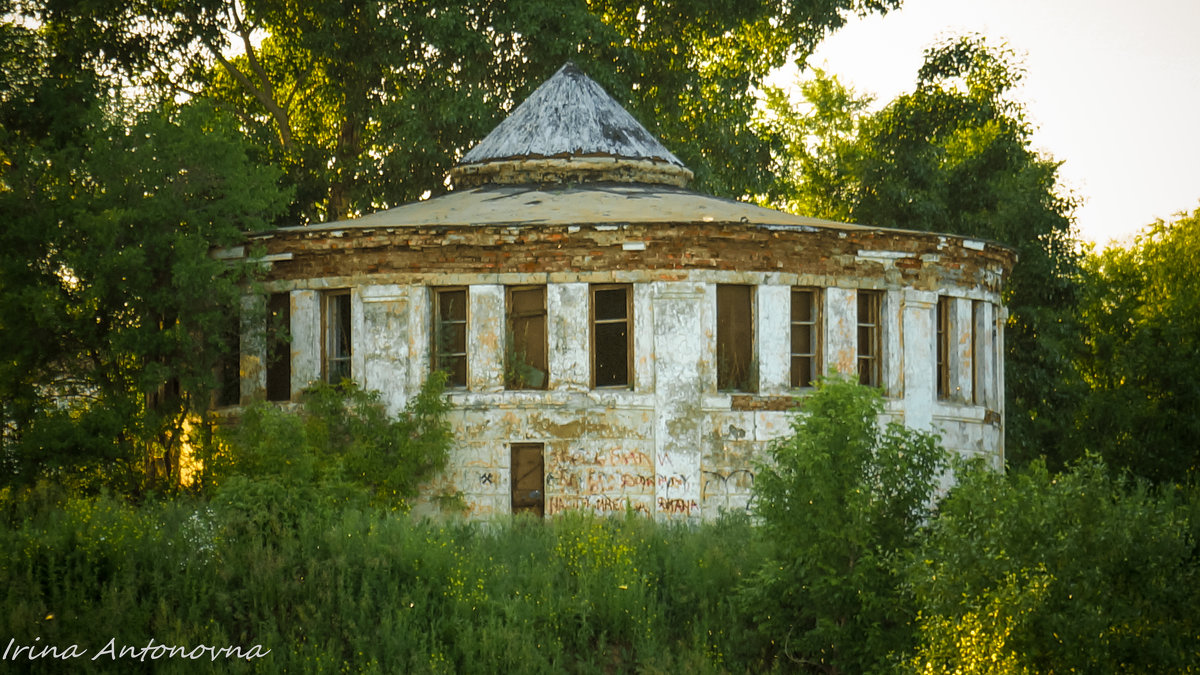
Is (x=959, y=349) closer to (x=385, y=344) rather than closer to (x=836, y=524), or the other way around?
(x=836, y=524)

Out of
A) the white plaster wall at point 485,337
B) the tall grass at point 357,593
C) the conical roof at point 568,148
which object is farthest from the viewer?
the conical roof at point 568,148

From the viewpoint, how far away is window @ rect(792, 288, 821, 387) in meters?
25.7

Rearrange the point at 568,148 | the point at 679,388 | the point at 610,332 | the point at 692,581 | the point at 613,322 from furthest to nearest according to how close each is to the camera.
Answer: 1. the point at 568,148
2. the point at 610,332
3. the point at 613,322
4. the point at 679,388
5. the point at 692,581

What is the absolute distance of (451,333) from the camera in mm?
25547

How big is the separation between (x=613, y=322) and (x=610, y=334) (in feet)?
0.69

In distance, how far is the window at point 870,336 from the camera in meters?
26.2

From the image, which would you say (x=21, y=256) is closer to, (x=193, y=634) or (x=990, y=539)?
(x=193, y=634)

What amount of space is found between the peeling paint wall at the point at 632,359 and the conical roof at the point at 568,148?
17.2ft

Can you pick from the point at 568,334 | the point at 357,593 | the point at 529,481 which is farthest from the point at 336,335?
the point at 357,593

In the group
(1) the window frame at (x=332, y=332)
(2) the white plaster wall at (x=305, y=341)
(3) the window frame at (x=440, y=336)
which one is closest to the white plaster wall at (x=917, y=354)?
(3) the window frame at (x=440, y=336)

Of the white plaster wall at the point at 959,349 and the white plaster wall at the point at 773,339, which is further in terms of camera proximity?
the white plaster wall at the point at 959,349

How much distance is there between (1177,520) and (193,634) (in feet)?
35.9

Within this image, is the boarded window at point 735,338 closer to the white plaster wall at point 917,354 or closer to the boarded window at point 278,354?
the white plaster wall at point 917,354

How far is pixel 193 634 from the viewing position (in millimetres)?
18969
